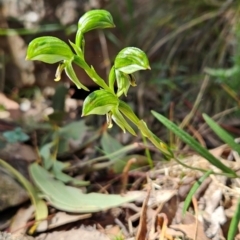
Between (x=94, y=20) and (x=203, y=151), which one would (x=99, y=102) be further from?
(x=203, y=151)

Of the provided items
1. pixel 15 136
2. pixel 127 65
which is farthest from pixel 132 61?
A: pixel 15 136

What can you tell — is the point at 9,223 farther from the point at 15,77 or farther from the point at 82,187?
the point at 15,77

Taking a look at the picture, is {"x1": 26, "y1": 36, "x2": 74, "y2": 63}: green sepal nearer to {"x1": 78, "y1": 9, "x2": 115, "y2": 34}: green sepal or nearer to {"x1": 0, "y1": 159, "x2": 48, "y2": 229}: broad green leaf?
{"x1": 78, "y1": 9, "x2": 115, "y2": 34}: green sepal

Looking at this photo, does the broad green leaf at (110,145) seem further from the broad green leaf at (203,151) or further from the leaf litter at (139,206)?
the broad green leaf at (203,151)

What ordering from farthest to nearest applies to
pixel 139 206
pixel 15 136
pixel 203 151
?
1. pixel 15 136
2. pixel 139 206
3. pixel 203 151

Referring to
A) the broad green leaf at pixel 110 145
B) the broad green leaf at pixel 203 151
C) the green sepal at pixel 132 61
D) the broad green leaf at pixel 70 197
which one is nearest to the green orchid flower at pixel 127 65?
the green sepal at pixel 132 61

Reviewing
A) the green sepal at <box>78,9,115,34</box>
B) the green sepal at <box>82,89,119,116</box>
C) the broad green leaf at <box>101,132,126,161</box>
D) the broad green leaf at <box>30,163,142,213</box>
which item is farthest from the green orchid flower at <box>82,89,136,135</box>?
the broad green leaf at <box>101,132,126,161</box>
